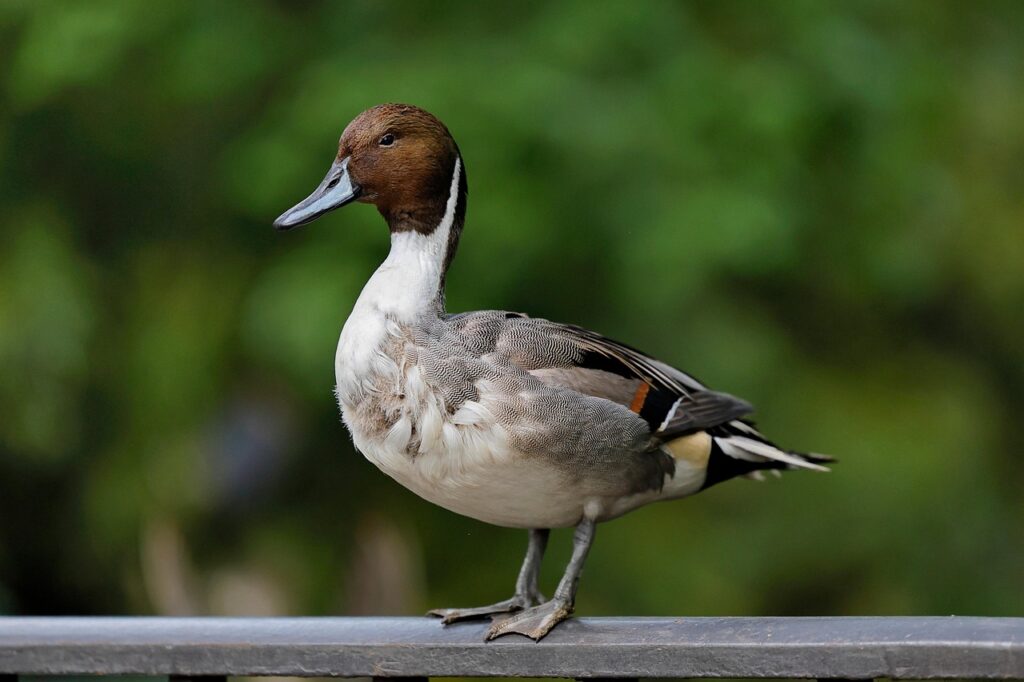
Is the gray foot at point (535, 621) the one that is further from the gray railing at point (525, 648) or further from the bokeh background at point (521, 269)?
the bokeh background at point (521, 269)

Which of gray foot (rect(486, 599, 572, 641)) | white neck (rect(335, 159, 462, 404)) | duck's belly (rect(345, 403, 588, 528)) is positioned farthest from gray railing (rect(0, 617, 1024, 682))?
white neck (rect(335, 159, 462, 404))

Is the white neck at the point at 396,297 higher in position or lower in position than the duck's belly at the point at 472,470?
higher

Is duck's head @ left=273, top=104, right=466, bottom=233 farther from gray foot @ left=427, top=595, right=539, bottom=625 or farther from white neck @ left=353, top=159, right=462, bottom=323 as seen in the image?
gray foot @ left=427, top=595, right=539, bottom=625

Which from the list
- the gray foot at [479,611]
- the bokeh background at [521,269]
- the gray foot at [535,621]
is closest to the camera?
the gray foot at [535,621]

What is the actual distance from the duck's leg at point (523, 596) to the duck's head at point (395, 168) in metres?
0.43

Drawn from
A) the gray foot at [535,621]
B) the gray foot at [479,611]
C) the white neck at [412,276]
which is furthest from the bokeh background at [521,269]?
the gray foot at [535,621]

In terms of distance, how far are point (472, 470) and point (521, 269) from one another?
1886mm

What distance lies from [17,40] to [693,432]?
2771 millimetres

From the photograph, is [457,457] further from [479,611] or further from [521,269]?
[521,269]

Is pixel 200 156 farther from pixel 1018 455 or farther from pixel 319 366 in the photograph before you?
pixel 1018 455

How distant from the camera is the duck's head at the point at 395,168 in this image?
1636 mm

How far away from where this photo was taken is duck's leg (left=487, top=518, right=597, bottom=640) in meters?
1.42

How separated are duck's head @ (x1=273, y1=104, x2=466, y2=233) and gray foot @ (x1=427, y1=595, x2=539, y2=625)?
→ 470 millimetres

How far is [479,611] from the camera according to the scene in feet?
5.17
